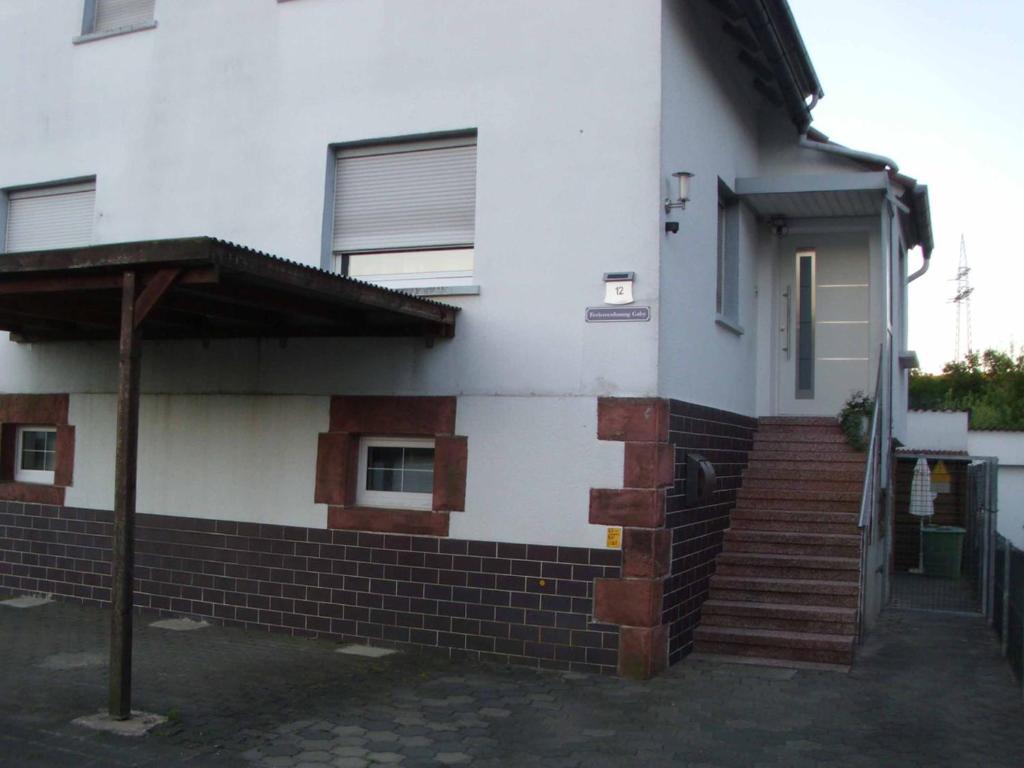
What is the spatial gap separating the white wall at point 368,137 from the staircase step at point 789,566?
2399 millimetres

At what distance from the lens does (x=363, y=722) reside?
6410 mm

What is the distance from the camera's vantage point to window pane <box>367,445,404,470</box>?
8961 mm

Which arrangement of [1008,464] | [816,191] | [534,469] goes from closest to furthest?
[534,469] → [816,191] → [1008,464]

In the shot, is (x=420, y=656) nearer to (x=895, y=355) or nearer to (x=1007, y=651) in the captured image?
(x=1007, y=651)

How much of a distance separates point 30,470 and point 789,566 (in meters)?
7.57

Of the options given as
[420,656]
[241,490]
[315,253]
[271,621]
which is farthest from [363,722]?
[315,253]

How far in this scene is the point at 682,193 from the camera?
8000 mm

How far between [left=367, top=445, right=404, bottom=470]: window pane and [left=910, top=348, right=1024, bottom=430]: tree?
3529 cm

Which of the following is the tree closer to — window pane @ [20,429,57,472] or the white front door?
the white front door

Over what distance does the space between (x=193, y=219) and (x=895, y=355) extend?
26.5 ft

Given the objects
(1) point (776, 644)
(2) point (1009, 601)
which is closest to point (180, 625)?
(1) point (776, 644)

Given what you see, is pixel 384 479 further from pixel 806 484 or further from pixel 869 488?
pixel 869 488

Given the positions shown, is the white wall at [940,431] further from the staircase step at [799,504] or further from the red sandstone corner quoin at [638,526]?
the red sandstone corner quoin at [638,526]

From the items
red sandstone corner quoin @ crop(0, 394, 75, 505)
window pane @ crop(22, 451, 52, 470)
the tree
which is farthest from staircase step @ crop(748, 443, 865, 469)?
the tree
